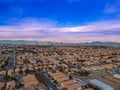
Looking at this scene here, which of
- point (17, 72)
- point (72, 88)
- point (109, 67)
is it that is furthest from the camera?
point (109, 67)

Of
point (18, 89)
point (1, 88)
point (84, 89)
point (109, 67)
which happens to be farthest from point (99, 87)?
point (109, 67)

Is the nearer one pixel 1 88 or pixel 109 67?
pixel 1 88

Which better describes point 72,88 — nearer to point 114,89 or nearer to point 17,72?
point 114,89

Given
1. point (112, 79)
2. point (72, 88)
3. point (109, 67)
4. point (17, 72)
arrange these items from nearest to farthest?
point (72, 88)
point (112, 79)
point (17, 72)
point (109, 67)

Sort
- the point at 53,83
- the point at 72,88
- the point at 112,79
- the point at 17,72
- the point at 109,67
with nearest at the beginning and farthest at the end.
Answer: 1. the point at 72,88
2. the point at 53,83
3. the point at 112,79
4. the point at 17,72
5. the point at 109,67

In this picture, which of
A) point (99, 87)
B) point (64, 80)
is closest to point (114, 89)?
point (99, 87)

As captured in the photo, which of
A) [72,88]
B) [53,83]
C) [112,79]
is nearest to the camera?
[72,88]

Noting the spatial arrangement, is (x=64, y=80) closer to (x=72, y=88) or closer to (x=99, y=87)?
(x=72, y=88)

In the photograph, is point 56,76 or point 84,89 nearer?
point 84,89

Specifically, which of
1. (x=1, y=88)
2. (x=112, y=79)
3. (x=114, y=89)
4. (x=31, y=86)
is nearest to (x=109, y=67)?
(x=112, y=79)
